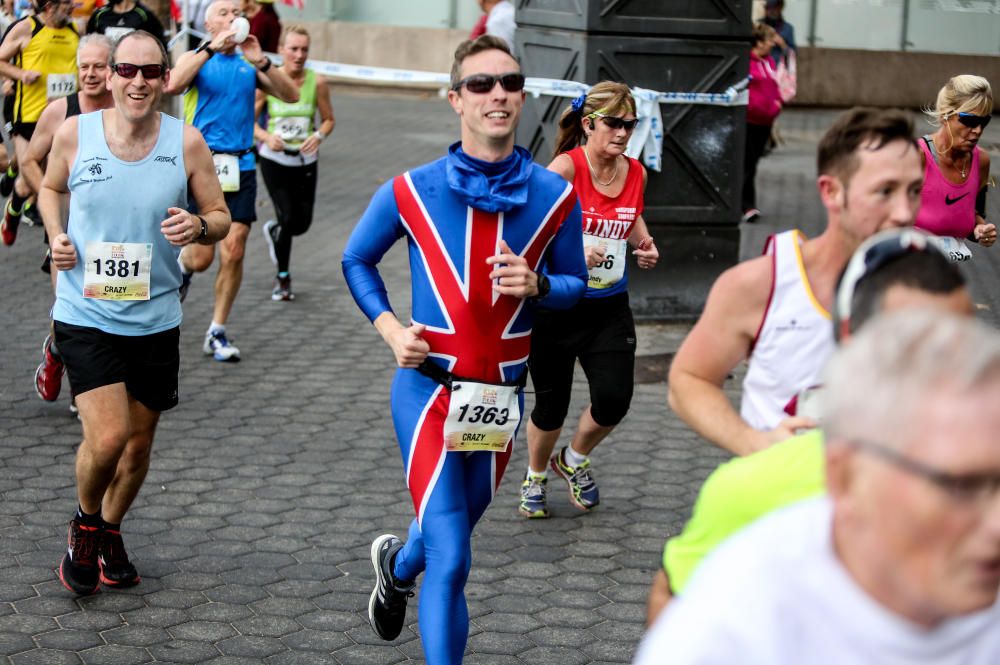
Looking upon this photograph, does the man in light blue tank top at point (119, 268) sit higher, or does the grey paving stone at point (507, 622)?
the man in light blue tank top at point (119, 268)

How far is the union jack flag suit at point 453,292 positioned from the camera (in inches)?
174

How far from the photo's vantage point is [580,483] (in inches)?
258

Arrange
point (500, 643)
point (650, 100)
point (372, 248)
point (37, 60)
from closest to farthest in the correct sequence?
point (372, 248) → point (500, 643) → point (650, 100) → point (37, 60)

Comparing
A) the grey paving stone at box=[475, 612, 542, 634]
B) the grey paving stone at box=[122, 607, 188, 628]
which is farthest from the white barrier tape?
the grey paving stone at box=[122, 607, 188, 628]

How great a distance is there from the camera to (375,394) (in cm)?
842

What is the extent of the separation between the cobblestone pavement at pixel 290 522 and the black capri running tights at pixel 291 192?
615mm

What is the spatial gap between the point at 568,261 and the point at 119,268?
162cm

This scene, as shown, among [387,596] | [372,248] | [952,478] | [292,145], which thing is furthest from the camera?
[292,145]

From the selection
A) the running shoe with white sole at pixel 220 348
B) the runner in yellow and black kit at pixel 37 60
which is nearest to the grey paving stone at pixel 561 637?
the running shoe with white sole at pixel 220 348

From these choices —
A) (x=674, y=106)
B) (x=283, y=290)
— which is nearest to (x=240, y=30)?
(x=283, y=290)

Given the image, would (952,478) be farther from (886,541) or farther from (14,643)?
(14,643)

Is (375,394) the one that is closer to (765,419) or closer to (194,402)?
(194,402)

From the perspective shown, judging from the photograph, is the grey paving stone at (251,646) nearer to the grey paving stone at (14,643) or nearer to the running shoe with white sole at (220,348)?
the grey paving stone at (14,643)

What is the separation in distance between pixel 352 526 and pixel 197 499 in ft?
2.50
